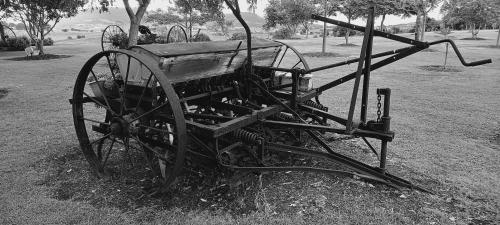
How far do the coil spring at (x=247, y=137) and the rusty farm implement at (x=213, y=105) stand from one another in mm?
12

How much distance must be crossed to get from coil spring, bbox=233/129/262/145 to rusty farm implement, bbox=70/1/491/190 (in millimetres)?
12

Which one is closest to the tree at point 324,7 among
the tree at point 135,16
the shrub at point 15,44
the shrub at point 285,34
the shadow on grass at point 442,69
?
the shadow on grass at point 442,69

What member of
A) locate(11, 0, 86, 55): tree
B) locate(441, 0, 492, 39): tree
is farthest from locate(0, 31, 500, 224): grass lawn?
locate(441, 0, 492, 39): tree

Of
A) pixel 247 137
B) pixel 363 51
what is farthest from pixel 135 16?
pixel 363 51

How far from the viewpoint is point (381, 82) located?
12.2 meters

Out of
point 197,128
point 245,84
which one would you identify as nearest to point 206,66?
point 245,84

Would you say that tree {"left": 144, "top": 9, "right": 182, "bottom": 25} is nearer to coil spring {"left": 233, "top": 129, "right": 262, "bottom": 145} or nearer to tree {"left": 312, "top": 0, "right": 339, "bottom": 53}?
tree {"left": 312, "top": 0, "right": 339, "bottom": 53}

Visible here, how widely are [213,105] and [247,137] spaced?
1.00 meters

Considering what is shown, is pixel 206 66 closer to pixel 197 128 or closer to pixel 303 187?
pixel 197 128

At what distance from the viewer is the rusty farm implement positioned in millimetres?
3693

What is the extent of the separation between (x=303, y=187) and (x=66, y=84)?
11328mm

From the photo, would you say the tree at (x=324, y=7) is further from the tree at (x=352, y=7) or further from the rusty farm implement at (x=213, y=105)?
the rusty farm implement at (x=213, y=105)

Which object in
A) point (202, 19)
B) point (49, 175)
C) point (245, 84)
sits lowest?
point (49, 175)

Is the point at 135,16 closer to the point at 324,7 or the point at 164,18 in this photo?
the point at 324,7
